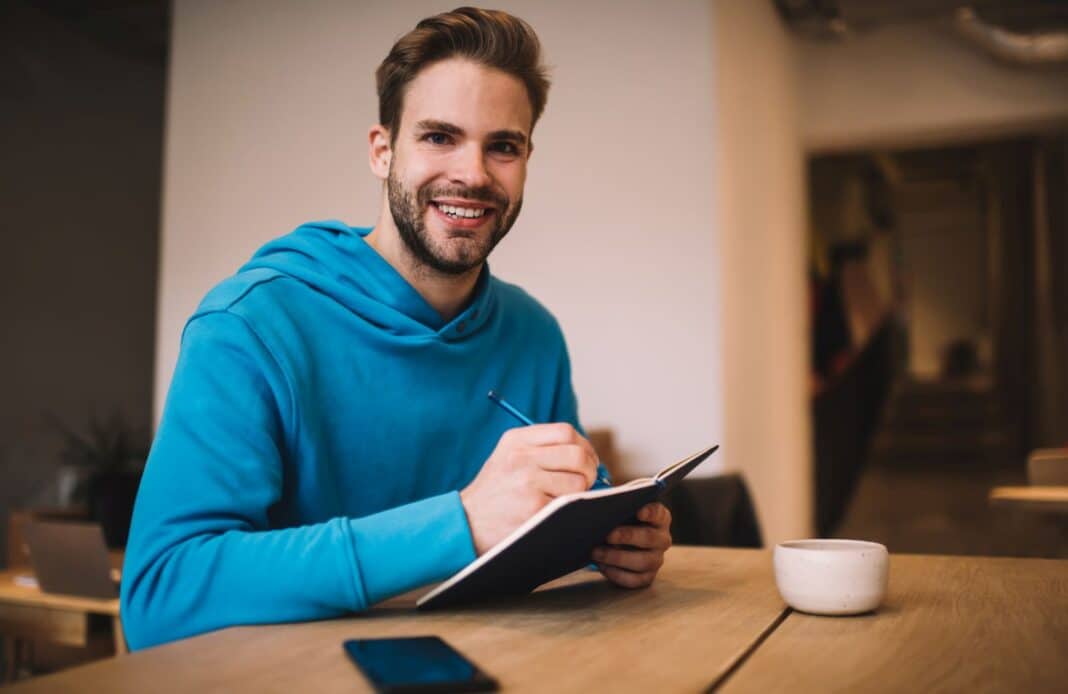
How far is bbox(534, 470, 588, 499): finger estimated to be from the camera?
0.88 m

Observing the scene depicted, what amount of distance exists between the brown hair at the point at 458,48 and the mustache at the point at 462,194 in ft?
0.38

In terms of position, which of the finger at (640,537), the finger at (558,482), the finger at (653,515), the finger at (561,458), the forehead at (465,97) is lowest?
the finger at (640,537)

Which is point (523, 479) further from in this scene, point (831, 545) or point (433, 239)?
point (433, 239)

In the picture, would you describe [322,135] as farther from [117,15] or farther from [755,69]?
[117,15]

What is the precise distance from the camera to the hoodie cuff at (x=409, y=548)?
85 centimetres

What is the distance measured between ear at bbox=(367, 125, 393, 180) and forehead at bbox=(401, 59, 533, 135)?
0.07m

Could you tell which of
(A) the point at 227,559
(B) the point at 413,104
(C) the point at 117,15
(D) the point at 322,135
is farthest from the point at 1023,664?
(C) the point at 117,15

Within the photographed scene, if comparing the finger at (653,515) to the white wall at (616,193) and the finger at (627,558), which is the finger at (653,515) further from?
the white wall at (616,193)

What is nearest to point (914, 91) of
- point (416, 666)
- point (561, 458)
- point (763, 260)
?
point (763, 260)

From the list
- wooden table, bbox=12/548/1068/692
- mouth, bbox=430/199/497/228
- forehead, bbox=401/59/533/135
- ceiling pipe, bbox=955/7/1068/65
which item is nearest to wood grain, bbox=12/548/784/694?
wooden table, bbox=12/548/1068/692

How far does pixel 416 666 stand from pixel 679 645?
0.23m

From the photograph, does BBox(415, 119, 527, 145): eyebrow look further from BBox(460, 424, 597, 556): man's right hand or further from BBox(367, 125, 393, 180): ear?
BBox(460, 424, 597, 556): man's right hand

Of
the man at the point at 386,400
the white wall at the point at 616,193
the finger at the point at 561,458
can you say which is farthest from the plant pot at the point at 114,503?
the finger at the point at 561,458

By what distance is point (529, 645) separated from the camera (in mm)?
766
